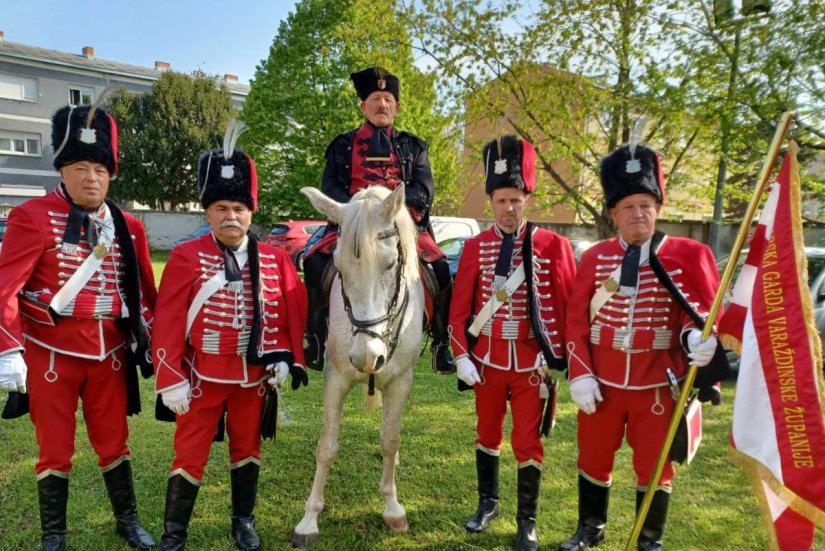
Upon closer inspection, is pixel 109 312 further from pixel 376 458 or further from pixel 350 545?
pixel 376 458

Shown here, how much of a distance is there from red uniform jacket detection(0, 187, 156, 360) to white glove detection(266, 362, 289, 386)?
954mm

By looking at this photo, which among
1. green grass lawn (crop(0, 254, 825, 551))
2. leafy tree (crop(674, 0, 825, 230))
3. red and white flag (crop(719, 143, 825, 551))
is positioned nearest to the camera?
red and white flag (crop(719, 143, 825, 551))

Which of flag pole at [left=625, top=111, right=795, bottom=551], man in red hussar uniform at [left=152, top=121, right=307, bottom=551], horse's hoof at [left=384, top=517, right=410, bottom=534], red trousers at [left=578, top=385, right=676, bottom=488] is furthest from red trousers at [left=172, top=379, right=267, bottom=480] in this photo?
flag pole at [left=625, top=111, right=795, bottom=551]

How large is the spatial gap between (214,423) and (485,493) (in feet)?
6.13

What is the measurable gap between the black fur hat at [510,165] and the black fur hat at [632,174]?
18.7 inches

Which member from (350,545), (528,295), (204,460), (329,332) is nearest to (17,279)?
(204,460)

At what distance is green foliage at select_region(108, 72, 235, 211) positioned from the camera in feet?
92.2

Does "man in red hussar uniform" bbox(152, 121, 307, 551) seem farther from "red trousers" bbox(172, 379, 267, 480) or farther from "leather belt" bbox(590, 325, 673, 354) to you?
"leather belt" bbox(590, 325, 673, 354)

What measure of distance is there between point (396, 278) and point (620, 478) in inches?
118

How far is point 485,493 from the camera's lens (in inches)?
144

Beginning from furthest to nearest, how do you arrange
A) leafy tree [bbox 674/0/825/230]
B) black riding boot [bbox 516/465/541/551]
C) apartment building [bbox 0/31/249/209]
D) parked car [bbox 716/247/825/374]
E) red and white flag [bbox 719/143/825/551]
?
apartment building [bbox 0/31/249/209]
parked car [bbox 716/247/825/374]
leafy tree [bbox 674/0/825/230]
black riding boot [bbox 516/465/541/551]
red and white flag [bbox 719/143/825/551]

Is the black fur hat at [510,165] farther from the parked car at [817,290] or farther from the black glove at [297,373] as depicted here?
the parked car at [817,290]

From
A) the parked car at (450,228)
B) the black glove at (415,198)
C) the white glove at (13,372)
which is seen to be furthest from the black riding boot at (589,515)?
the parked car at (450,228)

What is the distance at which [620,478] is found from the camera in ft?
15.0
